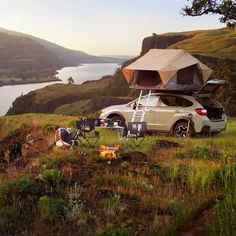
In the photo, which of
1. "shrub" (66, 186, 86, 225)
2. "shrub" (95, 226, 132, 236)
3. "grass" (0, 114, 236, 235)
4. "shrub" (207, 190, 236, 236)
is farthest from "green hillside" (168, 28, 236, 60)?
"shrub" (95, 226, 132, 236)

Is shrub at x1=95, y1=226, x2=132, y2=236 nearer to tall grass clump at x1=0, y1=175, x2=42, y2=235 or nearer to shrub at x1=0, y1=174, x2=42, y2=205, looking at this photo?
tall grass clump at x1=0, y1=175, x2=42, y2=235

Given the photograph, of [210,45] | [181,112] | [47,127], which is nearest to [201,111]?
[181,112]

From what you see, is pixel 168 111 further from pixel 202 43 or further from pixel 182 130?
pixel 202 43

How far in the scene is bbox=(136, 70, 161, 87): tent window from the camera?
20.5m

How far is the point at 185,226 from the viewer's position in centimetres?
773

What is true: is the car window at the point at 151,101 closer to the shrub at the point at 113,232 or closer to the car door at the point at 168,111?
the car door at the point at 168,111

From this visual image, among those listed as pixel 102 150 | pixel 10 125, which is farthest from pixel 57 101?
pixel 102 150

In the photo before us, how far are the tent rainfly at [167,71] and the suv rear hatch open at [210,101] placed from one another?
19.7 inches

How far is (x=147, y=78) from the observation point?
21.0 metres

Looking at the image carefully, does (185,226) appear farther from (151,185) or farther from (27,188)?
(27,188)

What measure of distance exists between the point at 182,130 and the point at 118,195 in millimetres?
11290

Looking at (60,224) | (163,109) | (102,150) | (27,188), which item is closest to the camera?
(60,224)

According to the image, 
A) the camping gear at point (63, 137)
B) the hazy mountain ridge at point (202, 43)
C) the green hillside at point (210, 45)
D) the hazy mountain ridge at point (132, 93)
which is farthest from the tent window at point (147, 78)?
the green hillside at point (210, 45)

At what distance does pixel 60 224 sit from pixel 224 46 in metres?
118
